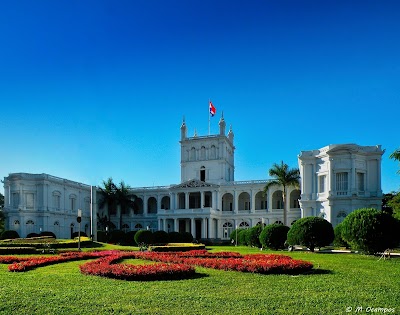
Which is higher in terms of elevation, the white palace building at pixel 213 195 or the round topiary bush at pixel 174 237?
the white palace building at pixel 213 195

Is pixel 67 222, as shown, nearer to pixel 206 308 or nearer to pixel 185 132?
pixel 185 132

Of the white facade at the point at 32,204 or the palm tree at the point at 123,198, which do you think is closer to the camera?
the white facade at the point at 32,204

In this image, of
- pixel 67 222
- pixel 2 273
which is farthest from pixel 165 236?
pixel 67 222

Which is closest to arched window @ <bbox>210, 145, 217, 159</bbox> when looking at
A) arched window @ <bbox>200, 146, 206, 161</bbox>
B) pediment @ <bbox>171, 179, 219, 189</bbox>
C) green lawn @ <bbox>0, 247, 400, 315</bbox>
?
arched window @ <bbox>200, 146, 206, 161</bbox>

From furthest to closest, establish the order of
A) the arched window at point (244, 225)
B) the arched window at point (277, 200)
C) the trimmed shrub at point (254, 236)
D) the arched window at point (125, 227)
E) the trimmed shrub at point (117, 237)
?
the arched window at point (125, 227), the arched window at point (277, 200), the arched window at point (244, 225), the trimmed shrub at point (117, 237), the trimmed shrub at point (254, 236)

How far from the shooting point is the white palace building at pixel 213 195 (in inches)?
1956

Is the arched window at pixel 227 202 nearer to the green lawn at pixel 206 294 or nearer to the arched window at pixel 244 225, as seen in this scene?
the arched window at pixel 244 225

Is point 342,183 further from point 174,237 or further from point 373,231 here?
point 373,231

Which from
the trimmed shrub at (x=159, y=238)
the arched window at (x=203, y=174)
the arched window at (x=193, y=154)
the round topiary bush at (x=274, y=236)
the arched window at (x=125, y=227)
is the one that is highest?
the arched window at (x=193, y=154)

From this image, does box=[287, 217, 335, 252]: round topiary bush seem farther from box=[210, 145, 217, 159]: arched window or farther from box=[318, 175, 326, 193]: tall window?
box=[210, 145, 217, 159]: arched window

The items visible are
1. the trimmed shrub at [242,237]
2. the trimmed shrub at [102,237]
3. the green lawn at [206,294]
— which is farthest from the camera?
the trimmed shrub at [102,237]

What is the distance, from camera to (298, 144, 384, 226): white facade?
49031 mm

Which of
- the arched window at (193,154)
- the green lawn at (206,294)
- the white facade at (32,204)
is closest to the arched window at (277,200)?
the arched window at (193,154)

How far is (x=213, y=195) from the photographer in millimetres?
67500
